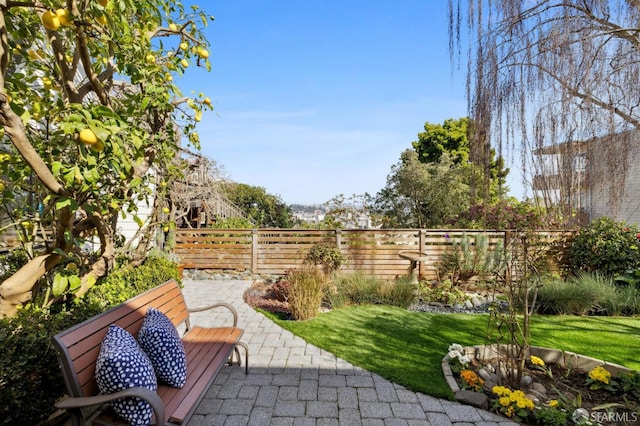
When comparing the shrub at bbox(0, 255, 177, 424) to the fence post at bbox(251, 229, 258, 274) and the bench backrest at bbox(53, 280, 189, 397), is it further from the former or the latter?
the fence post at bbox(251, 229, 258, 274)

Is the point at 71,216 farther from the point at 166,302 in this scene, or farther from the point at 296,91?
the point at 296,91

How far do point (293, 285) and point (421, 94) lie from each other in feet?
14.6

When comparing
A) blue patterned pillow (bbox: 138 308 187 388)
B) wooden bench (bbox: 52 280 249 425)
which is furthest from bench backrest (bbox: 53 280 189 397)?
blue patterned pillow (bbox: 138 308 187 388)

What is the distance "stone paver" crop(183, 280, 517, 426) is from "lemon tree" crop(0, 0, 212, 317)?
1.61 m

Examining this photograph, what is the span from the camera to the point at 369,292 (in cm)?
654

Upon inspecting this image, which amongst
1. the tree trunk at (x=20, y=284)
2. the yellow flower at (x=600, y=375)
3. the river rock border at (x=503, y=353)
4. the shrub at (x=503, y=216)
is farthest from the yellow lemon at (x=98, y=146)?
the shrub at (x=503, y=216)

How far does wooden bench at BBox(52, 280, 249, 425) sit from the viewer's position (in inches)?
69.2

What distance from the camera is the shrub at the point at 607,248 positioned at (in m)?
6.95

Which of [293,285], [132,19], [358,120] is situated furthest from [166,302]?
[358,120]

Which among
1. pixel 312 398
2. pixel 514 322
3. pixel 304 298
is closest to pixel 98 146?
pixel 312 398

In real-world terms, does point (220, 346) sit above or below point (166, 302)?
below

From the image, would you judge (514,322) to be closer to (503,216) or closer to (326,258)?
(326,258)

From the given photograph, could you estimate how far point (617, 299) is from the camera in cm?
590

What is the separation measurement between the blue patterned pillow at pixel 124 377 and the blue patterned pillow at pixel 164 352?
330mm
